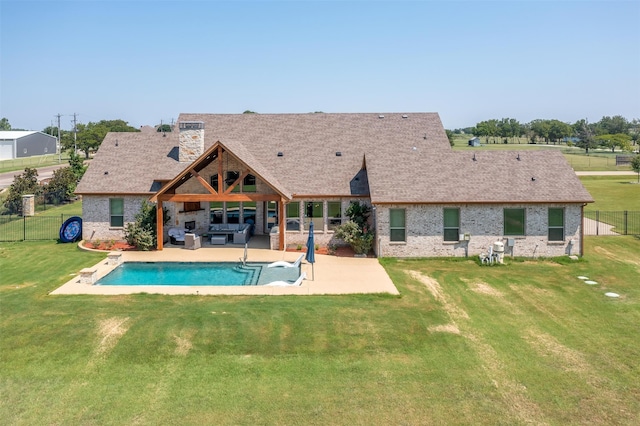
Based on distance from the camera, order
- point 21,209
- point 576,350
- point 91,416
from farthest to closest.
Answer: point 21,209, point 576,350, point 91,416

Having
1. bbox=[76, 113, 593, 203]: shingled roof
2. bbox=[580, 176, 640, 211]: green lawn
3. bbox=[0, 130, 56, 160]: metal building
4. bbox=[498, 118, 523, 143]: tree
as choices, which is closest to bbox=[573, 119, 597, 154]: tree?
bbox=[498, 118, 523, 143]: tree

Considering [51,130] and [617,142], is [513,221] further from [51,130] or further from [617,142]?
[51,130]

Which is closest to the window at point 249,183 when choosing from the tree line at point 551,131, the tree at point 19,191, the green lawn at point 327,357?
the green lawn at point 327,357

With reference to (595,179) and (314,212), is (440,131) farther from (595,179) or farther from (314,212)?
(595,179)

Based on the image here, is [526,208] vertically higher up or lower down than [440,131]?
lower down

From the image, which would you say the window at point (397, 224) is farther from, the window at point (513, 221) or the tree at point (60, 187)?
the tree at point (60, 187)

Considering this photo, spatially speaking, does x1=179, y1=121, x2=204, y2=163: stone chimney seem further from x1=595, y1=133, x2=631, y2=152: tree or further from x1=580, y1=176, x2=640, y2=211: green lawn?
x1=595, y1=133, x2=631, y2=152: tree

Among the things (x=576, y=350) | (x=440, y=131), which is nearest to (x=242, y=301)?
(x=576, y=350)
